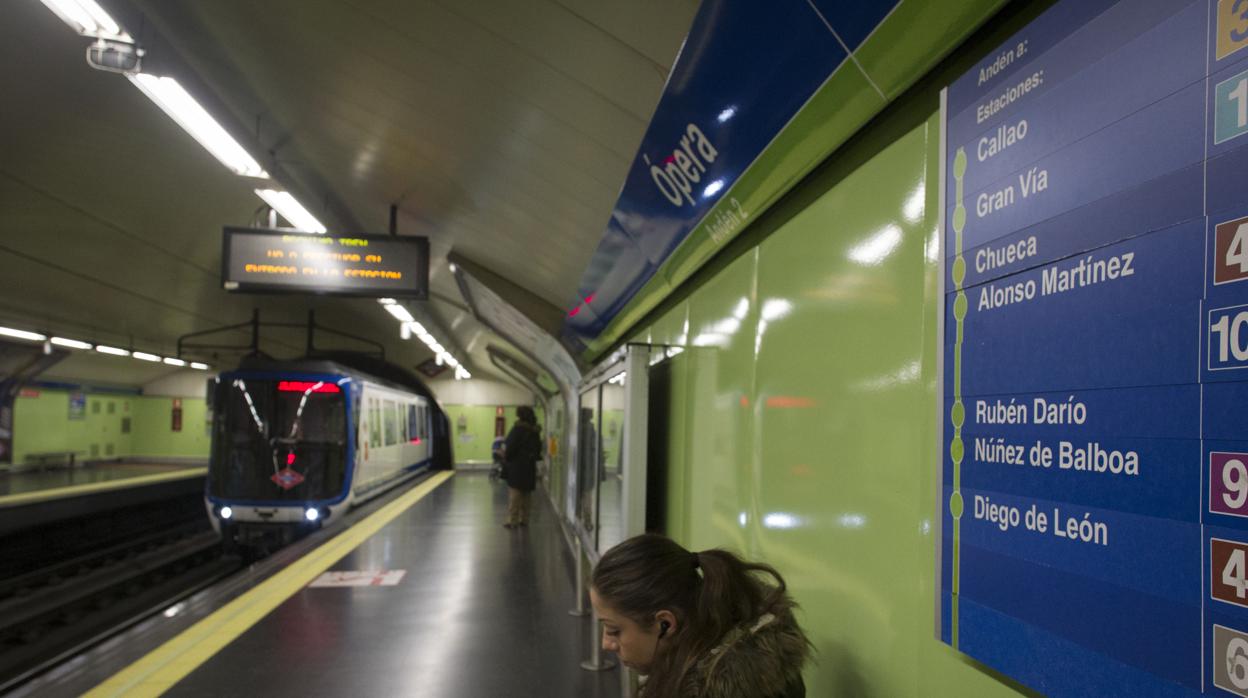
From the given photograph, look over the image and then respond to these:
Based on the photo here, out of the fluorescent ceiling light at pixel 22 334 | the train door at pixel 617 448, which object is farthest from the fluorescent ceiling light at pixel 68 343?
the train door at pixel 617 448

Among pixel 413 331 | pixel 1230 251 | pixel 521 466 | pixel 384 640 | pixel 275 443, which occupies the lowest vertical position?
pixel 384 640

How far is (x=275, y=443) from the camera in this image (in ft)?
34.2

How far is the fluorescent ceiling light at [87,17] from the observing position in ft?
11.9

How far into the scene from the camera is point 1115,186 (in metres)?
1.00

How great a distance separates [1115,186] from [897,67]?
0.62 m

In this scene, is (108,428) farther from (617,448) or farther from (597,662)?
(617,448)

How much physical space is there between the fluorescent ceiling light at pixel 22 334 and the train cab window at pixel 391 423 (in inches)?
236

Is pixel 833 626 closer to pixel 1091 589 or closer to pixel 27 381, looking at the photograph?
pixel 1091 589

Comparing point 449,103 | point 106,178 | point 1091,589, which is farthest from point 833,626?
point 106,178

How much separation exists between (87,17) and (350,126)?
1.95 meters

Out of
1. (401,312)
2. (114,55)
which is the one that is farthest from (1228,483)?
(401,312)

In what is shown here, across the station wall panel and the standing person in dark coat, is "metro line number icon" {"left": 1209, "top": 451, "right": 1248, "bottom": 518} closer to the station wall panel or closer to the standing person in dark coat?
the station wall panel

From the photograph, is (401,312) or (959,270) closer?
(959,270)

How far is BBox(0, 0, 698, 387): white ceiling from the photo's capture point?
3.45m
